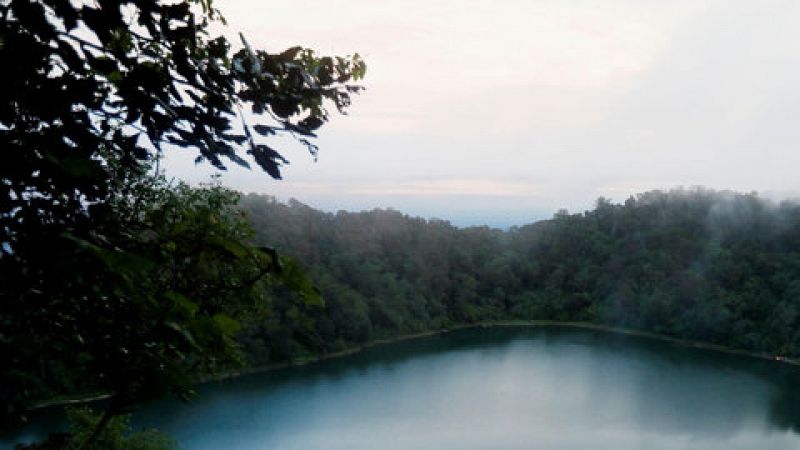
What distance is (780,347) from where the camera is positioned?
26.0 metres

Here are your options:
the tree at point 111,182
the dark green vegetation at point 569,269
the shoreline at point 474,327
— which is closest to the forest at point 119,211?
the tree at point 111,182

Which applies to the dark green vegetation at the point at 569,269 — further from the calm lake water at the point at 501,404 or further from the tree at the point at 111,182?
the tree at the point at 111,182

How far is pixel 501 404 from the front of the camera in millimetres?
19016

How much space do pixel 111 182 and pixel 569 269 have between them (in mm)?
34854

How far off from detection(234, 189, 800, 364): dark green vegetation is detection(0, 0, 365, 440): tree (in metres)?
22.6

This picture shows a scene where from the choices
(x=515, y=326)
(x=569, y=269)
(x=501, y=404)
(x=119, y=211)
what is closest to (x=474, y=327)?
(x=515, y=326)

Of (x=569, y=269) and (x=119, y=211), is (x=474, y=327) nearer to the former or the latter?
(x=569, y=269)

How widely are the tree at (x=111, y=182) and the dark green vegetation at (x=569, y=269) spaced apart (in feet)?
74.0

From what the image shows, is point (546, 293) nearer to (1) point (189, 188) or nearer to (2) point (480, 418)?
(2) point (480, 418)

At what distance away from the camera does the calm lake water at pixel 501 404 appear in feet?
52.5

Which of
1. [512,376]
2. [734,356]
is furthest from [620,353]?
[512,376]

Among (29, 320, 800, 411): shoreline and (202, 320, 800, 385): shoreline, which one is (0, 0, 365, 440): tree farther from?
(202, 320, 800, 385): shoreline

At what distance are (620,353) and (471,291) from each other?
8.72 meters

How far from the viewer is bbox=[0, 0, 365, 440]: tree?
795 mm
